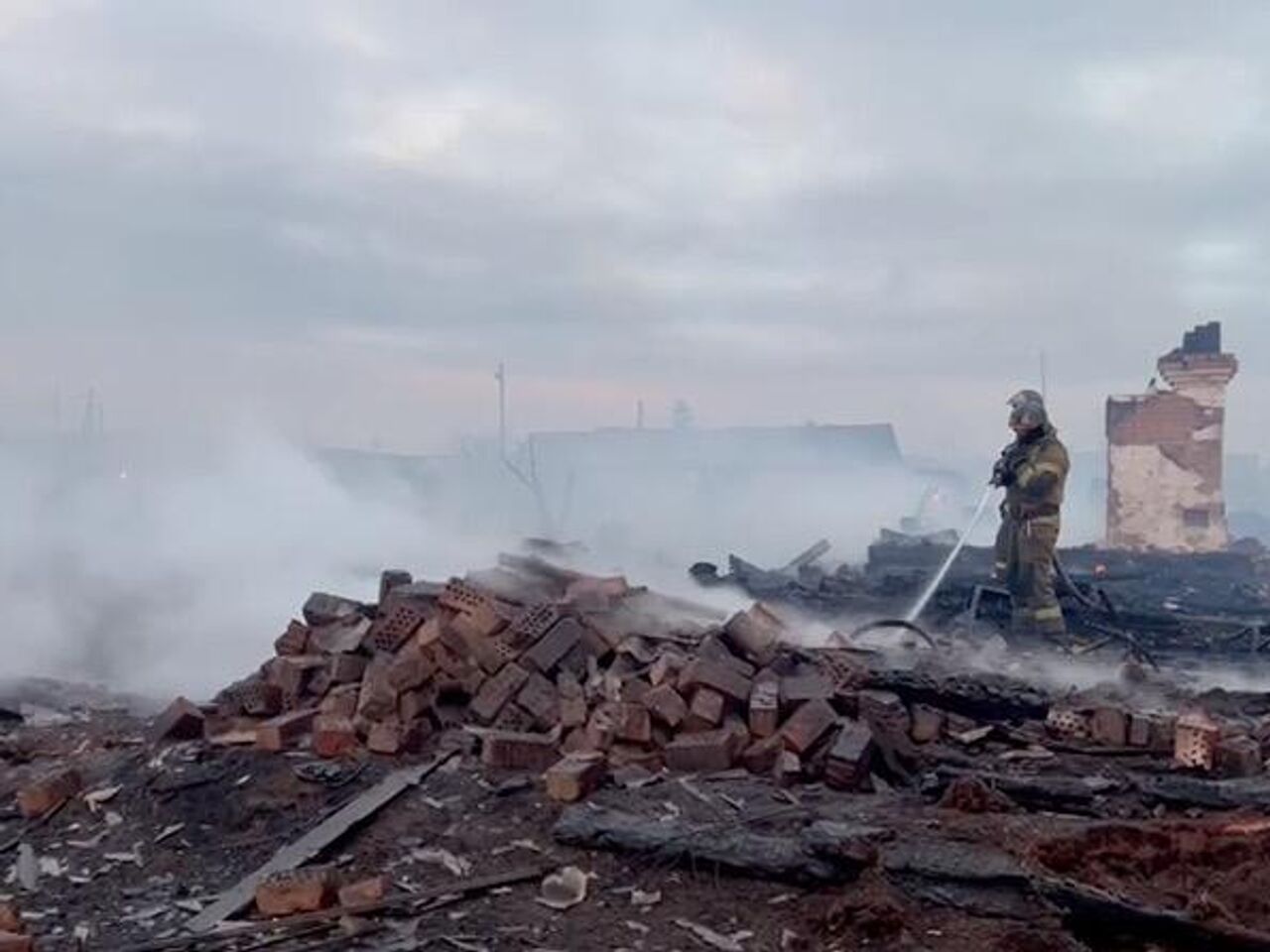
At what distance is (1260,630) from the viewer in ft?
42.5

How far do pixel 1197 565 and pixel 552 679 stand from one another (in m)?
14.6

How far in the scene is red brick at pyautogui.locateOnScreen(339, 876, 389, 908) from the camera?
5.38 m

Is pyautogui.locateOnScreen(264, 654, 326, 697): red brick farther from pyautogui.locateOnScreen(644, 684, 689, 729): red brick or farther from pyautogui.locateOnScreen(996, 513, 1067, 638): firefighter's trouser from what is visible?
pyautogui.locateOnScreen(996, 513, 1067, 638): firefighter's trouser

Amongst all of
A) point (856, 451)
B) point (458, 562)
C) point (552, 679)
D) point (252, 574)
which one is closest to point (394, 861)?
point (552, 679)

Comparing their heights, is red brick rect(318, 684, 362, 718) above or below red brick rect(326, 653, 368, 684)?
below

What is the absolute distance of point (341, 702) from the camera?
7652 millimetres

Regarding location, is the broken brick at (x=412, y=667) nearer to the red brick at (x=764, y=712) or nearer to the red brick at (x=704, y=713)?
the red brick at (x=704, y=713)

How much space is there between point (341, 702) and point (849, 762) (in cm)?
316

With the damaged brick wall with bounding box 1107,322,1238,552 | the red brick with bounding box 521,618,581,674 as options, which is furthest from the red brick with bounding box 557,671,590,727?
the damaged brick wall with bounding box 1107,322,1238,552

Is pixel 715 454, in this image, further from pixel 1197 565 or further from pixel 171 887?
pixel 171 887

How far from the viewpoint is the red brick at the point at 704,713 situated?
7164 mm

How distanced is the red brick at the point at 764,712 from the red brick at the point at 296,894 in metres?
2.65

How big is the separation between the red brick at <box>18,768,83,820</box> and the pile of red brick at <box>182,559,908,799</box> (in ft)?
2.33

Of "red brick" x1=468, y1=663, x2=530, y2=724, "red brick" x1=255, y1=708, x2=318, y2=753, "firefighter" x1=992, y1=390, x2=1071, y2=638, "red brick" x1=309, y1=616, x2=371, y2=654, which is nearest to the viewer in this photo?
"red brick" x1=255, y1=708, x2=318, y2=753
